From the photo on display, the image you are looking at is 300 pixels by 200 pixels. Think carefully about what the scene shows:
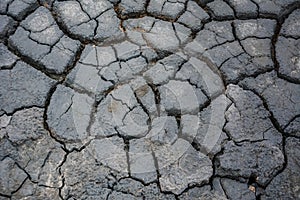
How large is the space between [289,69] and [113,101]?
1.47m

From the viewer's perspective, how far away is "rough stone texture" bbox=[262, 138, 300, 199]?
9.01 feet

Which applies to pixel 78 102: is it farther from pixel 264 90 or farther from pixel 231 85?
pixel 264 90

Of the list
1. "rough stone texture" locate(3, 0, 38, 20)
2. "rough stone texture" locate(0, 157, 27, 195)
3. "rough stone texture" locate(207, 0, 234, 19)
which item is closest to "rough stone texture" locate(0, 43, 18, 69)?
"rough stone texture" locate(3, 0, 38, 20)

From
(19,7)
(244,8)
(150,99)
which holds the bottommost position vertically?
(150,99)

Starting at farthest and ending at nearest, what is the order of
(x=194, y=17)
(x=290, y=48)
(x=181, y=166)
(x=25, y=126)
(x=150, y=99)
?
1. (x=194, y=17)
2. (x=290, y=48)
3. (x=150, y=99)
4. (x=25, y=126)
5. (x=181, y=166)

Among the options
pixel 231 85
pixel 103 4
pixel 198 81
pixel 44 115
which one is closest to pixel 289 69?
pixel 231 85

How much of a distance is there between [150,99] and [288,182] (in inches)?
46.1

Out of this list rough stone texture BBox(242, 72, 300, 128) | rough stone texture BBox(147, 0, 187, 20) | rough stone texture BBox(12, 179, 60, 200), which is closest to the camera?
rough stone texture BBox(12, 179, 60, 200)

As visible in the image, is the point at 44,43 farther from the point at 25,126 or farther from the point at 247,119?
the point at 247,119

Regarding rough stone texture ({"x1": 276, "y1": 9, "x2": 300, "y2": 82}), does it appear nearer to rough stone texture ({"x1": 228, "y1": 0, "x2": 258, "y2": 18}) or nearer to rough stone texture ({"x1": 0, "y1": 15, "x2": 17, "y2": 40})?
rough stone texture ({"x1": 228, "y1": 0, "x2": 258, "y2": 18})

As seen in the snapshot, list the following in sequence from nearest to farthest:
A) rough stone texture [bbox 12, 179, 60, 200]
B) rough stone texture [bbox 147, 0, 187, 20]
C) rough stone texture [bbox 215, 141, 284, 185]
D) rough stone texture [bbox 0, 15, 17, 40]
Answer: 1. rough stone texture [bbox 12, 179, 60, 200]
2. rough stone texture [bbox 215, 141, 284, 185]
3. rough stone texture [bbox 0, 15, 17, 40]
4. rough stone texture [bbox 147, 0, 187, 20]

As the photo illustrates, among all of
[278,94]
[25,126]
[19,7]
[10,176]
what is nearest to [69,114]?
[25,126]

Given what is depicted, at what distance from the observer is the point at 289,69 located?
3262 mm

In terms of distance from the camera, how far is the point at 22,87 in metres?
3.14
